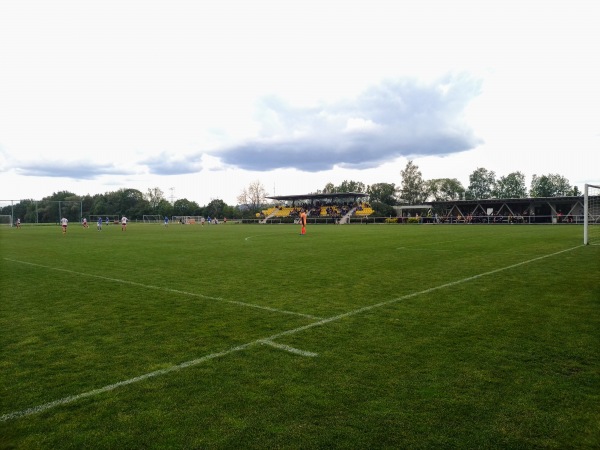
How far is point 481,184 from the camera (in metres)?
140

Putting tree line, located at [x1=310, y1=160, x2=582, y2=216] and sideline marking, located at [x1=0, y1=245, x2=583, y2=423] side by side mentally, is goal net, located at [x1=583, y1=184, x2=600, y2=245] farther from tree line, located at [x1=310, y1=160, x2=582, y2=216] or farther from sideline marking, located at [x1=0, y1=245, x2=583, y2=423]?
tree line, located at [x1=310, y1=160, x2=582, y2=216]

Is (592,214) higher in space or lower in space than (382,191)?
lower

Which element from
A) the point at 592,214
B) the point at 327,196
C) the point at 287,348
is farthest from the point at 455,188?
the point at 287,348

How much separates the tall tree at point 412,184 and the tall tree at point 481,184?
1286 inches

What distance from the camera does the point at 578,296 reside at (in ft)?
24.7

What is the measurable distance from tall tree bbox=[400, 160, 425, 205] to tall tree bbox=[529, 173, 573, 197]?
130ft

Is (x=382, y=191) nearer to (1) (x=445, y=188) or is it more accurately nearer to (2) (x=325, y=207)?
(1) (x=445, y=188)

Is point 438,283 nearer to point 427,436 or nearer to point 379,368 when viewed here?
point 379,368

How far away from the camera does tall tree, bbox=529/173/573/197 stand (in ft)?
405

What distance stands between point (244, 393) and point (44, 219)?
81429mm

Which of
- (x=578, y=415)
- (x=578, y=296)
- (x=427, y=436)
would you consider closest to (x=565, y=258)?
(x=578, y=296)

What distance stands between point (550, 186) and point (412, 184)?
47117 millimetres

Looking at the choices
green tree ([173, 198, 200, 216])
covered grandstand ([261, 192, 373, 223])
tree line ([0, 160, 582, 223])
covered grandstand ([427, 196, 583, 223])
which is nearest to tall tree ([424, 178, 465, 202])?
tree line ([0, 160, 582, 223])

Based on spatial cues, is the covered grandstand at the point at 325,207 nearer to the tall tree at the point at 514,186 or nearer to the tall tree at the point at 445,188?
the tall tree at the point at 445,188
